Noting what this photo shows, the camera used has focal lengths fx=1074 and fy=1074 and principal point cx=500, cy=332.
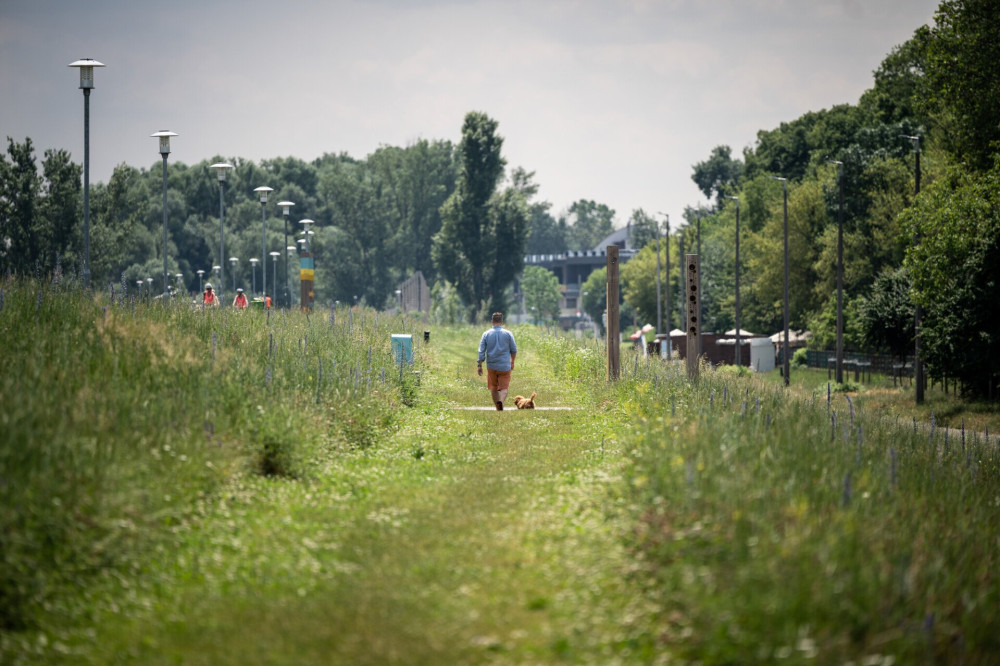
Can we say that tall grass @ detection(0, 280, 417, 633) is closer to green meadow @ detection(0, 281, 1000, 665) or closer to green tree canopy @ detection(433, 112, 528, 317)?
green meadow @ detection(0, 281, 1000, 665)

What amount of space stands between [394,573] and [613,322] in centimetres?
1462

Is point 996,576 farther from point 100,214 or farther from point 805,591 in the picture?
point 100,214

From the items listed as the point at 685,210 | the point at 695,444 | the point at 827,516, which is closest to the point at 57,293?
the point at 695,444

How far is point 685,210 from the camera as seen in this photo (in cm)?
13600

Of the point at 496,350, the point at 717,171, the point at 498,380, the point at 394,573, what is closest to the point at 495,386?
the point at 498,380

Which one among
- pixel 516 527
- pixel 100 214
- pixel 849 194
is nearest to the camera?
pixel 516 527

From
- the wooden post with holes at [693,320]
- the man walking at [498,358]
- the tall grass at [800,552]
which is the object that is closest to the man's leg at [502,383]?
the man walking at [498,358]

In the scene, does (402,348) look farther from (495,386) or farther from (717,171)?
(717,171)

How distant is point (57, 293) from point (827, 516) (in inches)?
424

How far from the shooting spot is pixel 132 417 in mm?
9867

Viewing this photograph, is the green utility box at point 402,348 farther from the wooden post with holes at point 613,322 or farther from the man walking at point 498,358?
the wooden post with holes at point 613,322

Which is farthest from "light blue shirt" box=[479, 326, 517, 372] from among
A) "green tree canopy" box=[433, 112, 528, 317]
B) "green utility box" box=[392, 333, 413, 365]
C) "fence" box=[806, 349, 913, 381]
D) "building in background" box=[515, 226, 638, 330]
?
"building in background" box=[515, 226, 638, 330]

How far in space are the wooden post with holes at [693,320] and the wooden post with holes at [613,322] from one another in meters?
1.41

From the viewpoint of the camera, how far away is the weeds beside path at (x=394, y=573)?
692 cm
